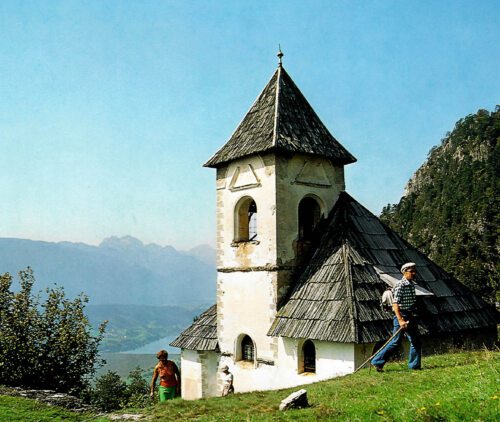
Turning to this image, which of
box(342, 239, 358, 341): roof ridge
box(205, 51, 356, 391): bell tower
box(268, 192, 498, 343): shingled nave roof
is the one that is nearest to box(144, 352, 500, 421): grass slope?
box(342, 239, 358, 341): roof ridge

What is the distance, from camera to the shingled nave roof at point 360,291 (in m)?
14.6

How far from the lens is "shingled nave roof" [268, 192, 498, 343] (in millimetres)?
14609

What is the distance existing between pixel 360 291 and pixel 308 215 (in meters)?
4.15

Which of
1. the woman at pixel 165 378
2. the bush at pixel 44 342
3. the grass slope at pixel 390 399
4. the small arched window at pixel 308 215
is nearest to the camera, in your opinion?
the grass slope at pixel 390 399

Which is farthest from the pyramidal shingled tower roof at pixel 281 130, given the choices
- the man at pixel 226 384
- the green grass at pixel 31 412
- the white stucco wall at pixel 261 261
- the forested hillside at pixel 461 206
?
the forested hillside at pixel 461 206

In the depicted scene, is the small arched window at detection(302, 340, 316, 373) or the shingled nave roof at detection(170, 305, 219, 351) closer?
the small arched window at detection(302, 340, 316, 373)

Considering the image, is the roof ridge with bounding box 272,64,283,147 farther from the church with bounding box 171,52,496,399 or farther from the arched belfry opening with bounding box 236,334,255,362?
the arched belfry opening with bounding box 236,334,255,362

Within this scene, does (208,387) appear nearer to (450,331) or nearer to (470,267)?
A: (450,331)

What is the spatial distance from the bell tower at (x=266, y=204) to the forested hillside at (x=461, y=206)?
42.0 meters

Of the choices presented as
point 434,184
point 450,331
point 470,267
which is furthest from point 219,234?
point 434,184

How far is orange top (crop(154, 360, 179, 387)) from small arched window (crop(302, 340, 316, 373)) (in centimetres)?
419

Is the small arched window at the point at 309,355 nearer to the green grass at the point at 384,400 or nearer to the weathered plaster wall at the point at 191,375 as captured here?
the green grass at the point at 384,400

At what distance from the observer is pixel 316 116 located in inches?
776

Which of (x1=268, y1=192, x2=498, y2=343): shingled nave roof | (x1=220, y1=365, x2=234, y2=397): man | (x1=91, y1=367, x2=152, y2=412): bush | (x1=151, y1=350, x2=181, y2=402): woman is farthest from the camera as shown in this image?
(x1=91, y1=367, x2=152, y2=412): bush
